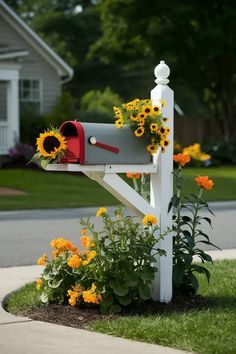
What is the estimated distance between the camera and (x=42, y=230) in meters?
14.0

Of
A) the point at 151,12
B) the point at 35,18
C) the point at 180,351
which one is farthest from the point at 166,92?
the point at 35,18

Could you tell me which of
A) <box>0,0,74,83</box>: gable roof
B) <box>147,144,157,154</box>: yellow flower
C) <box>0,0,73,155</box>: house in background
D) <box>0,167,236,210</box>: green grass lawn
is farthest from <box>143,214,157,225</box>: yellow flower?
<box>0,0,74,83</box>: gable roof

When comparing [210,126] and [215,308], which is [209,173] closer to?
[210,126]

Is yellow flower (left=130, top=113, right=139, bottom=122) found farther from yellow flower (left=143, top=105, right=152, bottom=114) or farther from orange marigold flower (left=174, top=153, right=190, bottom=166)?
orange marigold flower (left=174, top=153, right=190, bottom=166)

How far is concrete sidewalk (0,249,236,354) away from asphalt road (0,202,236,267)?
12.4 feet

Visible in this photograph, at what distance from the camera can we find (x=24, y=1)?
5919 centimetres

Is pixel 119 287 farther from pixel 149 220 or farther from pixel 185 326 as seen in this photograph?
pixel 185 326

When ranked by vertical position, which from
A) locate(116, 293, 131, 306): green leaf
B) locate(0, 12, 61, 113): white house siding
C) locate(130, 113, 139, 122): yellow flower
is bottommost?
locate(116, 293, 131, 306): green leaf

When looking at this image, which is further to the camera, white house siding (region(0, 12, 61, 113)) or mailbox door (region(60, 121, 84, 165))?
white house siding (region(0, 12, 61, 113))

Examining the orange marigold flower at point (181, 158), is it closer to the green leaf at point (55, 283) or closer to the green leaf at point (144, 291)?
the green leaf at point (144, 291)

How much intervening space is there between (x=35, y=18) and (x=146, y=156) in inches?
2097

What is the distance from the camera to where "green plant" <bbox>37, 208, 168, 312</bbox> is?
22.1 ft

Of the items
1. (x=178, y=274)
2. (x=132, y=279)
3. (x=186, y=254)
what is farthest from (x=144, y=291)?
(x=186, y=254)

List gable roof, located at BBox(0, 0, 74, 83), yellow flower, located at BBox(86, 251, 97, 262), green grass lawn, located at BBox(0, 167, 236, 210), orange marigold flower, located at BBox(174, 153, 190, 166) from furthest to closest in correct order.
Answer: gable roof, located at BBox(0, 0, 74, 83) → green grass lawn, located at BBox(0, 167, 236, 210) → orange marigold flower, located at BBox(174, 153, 190, 166) → yellow flower, located at BBox(86, 251, 97, 262)
